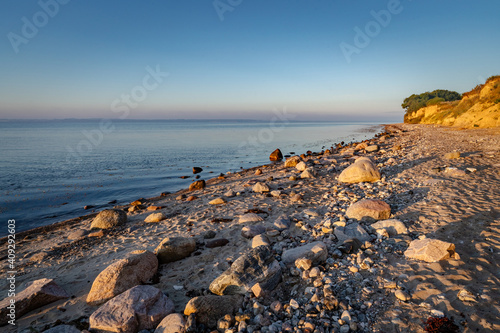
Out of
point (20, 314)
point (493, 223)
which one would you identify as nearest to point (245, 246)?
point (20, 314)

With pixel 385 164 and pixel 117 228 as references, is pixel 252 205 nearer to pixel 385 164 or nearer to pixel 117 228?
pixel 117 228

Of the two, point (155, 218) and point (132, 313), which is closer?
point (132, 313)

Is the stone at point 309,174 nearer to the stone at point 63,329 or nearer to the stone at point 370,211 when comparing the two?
the stone at point 370,211

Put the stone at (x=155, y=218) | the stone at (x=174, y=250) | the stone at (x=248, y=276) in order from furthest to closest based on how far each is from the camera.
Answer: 1. the stone at (x=155, y=218)
2. the stone at (x=174, y=250)
3. the stone at (x=248, y=276)

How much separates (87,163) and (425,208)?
87.5ft

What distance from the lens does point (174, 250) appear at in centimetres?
607

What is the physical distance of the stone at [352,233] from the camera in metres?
5.72

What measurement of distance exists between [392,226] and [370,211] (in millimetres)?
886

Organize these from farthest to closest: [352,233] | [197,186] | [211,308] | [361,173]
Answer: [197,186] < [361,173] < [352,233] < [211,308]

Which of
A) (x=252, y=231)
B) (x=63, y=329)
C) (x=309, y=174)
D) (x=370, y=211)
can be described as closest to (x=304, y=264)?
(x=252, y=231)

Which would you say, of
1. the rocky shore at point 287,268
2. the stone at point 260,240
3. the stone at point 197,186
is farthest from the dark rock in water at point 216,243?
the stone at point 197,186

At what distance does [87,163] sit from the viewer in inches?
891

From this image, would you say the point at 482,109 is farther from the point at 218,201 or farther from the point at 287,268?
the point at 287,268

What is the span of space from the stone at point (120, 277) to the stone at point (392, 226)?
5.89 metres
